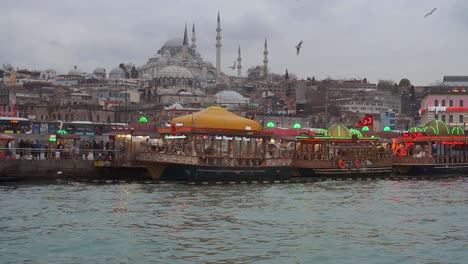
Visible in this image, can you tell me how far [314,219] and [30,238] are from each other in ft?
24.9

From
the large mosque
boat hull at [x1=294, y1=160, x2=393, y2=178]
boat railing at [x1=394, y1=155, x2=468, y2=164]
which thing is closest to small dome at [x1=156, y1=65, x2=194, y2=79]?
the large mosque

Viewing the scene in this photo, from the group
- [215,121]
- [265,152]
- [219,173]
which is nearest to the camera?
[219,173]

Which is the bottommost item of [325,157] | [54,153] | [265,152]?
[325,157]

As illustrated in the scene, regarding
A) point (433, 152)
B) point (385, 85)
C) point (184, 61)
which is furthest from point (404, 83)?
point (433, 152)

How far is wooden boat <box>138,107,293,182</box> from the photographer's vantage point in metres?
30.0

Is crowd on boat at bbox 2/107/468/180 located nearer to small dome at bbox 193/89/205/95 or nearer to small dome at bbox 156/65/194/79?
small dome at bbox 193/89/205/95

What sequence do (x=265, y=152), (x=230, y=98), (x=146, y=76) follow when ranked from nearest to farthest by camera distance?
(x=265, y=152) → (x=230, y=98) → (x=146, y=76)

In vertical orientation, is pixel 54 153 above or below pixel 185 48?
below

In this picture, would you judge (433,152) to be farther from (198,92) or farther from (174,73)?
(174,73)

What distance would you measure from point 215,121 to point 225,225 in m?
13.7

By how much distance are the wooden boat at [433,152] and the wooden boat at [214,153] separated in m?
10.1

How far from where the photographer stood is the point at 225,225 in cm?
1789

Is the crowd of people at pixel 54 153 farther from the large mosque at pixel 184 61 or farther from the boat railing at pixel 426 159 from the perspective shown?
the large mosque at pixel 184 61

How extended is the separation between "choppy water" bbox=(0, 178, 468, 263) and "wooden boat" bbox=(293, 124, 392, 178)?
8.46m
